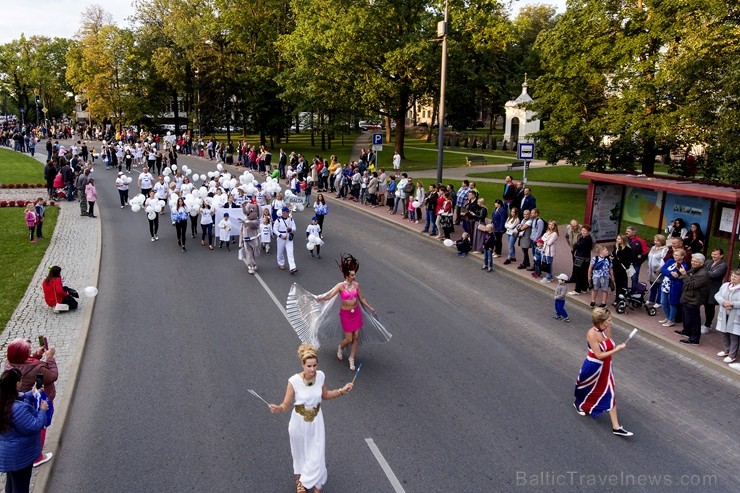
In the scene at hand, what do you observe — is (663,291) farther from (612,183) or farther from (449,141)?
(449,141)

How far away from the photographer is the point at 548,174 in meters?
36.9

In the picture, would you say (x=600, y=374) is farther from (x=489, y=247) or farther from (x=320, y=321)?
(x=489, y=247)

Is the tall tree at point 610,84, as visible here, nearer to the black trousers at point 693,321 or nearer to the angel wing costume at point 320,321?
the black trousers at point 693,321

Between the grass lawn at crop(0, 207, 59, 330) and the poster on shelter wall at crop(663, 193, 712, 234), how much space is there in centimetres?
1573

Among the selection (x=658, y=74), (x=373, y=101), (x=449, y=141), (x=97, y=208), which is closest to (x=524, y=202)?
(x=658, y=74)

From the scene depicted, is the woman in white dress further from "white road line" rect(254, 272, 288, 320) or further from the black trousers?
the black trousers

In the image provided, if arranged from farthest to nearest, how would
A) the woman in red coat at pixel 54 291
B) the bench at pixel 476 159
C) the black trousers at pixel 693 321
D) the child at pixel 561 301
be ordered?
the bench at pixel 476 159, the child at pixel 561 301, the woman in red coat at pixel 54 291, the black trousers at pixel 693 321

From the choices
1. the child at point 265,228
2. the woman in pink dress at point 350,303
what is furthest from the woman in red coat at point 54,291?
Result: the woman in pink dress at point 350,303

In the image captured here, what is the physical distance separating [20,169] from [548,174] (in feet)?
113

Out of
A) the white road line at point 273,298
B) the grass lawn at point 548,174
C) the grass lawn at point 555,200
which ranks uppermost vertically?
the grass lawn at point 548,174

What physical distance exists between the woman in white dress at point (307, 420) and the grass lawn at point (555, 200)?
1718 centimetres

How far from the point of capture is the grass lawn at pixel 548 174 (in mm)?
33806

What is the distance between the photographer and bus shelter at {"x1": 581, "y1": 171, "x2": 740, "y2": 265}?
1336 centimetres

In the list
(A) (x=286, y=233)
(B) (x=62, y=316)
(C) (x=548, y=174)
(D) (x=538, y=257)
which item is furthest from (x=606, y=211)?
(C) (x=548, y=174)
